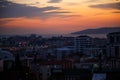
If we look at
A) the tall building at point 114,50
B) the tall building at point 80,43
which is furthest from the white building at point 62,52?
the tall building at point 114,50

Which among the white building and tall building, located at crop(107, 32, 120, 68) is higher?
tall building, located at crop(107, 32, 120, 68)

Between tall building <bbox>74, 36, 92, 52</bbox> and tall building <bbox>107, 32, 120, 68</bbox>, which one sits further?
tall building <bbox>74, 36, 92, 52</bbox>

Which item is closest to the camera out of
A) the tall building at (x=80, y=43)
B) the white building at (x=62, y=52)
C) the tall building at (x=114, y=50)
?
the tall building at (x=114, y=50)

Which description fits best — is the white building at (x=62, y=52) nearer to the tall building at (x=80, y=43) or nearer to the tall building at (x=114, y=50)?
the tall building at (x=80, y=43)

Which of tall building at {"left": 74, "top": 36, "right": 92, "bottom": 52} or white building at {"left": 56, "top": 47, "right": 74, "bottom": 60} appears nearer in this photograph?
white building at {"left": 56, "top": 47, "right": 74, "bottom": 60}

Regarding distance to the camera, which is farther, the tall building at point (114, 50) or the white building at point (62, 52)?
the white building at point (62, 52)

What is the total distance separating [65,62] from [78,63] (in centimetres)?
74

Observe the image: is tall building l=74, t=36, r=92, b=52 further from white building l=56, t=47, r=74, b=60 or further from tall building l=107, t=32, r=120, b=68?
tall building l=107, t=32, r=120, b=68

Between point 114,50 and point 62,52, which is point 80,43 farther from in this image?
point 114,50

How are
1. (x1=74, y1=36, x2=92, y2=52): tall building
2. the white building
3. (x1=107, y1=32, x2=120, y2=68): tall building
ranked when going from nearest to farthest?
(x1=107, y1=32, x2=120, y2=68): tall building
the white building
(x1=74, y1=36, x2=92, y2=52): tall building

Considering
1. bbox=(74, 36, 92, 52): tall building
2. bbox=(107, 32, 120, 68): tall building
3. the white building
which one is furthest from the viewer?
bbox=(74, 36, 92, 52): tall building

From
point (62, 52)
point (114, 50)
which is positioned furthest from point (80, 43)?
point (114, 50)

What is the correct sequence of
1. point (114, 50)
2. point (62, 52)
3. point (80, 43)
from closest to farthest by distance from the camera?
point (114, 50) → point (62, 52) → point (80, 43)

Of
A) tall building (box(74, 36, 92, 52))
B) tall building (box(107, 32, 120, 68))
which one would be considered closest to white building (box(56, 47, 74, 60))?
tall building (box(74, 36, 92, 52))
